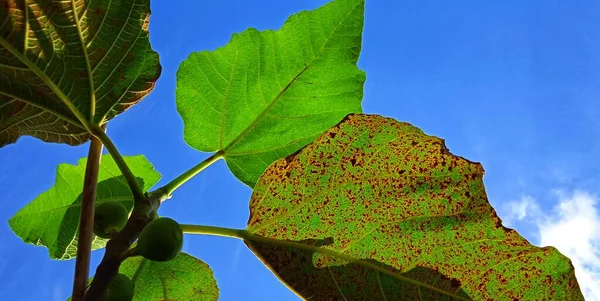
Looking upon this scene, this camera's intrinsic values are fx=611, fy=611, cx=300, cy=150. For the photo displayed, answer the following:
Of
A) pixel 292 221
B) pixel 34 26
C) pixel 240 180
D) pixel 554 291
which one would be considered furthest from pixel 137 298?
pixel 554 291

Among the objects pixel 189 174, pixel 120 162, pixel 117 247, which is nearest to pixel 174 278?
pixel 189 174

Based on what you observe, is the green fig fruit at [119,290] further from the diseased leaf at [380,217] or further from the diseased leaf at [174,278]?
the diseased leaf at [174,278]

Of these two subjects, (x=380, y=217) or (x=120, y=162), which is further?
(x=380, y=217)

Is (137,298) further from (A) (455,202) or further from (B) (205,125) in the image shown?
(A) (455,202)

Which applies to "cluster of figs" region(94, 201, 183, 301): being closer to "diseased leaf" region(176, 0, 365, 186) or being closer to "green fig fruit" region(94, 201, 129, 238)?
"green fig fruit" region(94, 201, 129, 238)

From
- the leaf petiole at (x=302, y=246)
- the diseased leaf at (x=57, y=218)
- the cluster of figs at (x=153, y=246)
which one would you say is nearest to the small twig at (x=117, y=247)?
the cluster of figs at (x=153, y=246)

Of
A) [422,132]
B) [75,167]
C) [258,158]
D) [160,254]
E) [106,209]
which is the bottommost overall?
[160,254]

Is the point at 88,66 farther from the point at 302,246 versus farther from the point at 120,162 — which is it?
the point at 302,246

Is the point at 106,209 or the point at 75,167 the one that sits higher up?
the point at 75,167
